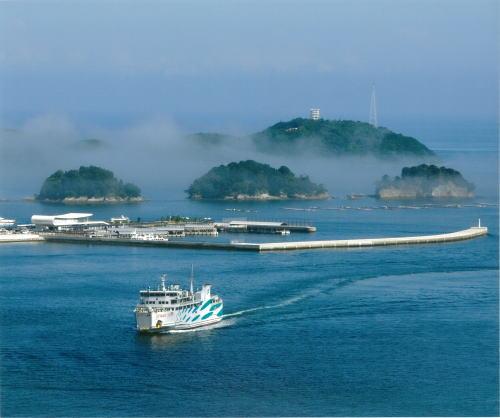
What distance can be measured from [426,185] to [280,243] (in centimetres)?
2519

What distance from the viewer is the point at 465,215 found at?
1752 inches

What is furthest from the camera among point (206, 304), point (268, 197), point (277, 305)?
point (268, 197)

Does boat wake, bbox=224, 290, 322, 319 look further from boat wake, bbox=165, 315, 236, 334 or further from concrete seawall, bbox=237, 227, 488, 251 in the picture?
concrete seawall, bbox=237, 227, 488, 251

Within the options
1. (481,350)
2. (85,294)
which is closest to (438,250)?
(85,294)

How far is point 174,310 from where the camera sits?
20.6m

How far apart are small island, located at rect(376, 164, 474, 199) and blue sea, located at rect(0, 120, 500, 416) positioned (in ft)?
77.1

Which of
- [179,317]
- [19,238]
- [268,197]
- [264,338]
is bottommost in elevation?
[264,338]

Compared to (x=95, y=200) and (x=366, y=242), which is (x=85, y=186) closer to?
(x=95, y=200)

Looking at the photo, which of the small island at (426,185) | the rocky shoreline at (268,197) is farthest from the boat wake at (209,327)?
the small island at (426,185)

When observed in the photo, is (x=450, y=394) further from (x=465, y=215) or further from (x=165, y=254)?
(x=465, y=215)

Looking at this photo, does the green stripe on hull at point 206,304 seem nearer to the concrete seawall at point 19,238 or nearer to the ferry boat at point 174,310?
the ferry boat at point 174,310

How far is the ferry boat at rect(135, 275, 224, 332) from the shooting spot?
66.7ft

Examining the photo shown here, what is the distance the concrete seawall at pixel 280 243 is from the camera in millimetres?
31594

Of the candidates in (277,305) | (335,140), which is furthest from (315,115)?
(277,305)
